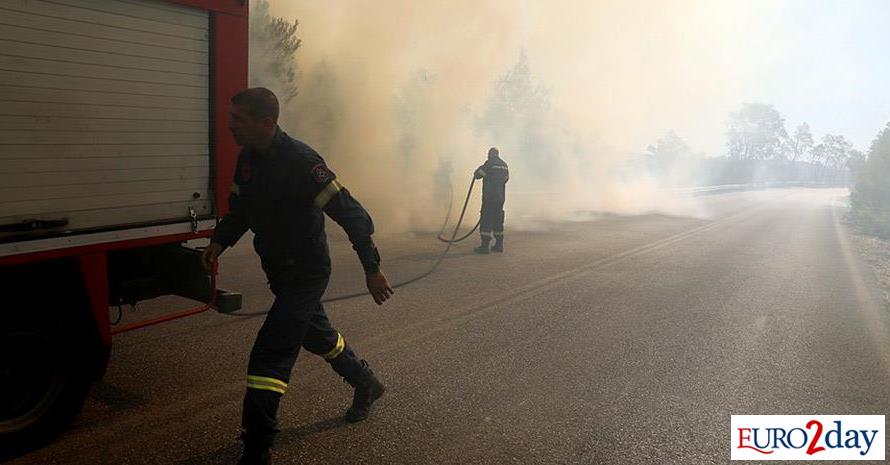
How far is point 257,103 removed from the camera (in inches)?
102

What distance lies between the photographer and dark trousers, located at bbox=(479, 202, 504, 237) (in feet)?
30.3

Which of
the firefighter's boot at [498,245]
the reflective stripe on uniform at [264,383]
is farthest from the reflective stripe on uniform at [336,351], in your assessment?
the firefighter's boot at [498,245]

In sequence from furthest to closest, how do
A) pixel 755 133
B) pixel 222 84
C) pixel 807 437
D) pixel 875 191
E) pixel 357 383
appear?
pixel 755 133 → pixel 875 191 → pixel 222 84 → pixel 807 437 → pixel 357 383

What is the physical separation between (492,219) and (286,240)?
22.3 ft

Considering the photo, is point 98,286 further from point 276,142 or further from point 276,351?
point 276,142

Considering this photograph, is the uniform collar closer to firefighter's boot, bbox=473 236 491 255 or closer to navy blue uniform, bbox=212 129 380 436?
navy blue uniform, bbox=212 129 380 436

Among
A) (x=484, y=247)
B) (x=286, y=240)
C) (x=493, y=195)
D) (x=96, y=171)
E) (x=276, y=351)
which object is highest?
(x=96, y=171)

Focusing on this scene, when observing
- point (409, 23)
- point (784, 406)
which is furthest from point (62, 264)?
point (409, 23)

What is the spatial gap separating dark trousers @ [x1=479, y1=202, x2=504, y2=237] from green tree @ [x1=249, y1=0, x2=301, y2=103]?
9.57 meters

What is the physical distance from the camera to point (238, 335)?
4.55 m

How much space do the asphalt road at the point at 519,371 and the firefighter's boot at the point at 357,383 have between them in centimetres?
7

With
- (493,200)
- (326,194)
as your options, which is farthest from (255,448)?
(493,200)

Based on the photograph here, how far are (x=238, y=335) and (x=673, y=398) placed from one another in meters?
3.07

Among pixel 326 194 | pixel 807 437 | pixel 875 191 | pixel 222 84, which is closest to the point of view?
pixel 326 194
